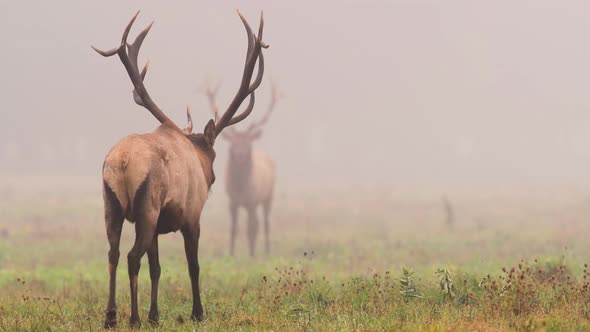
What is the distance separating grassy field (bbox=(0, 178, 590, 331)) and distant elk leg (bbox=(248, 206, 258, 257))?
1.07 ft

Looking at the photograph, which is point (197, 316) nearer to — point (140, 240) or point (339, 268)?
point (140, 240)

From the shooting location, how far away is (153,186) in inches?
252

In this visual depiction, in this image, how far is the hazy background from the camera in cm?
8206

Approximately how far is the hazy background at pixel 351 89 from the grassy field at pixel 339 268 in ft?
55.3

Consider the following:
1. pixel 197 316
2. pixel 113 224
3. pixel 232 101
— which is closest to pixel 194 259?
pixel 197 316

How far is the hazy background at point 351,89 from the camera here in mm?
82062

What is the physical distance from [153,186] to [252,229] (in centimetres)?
1162

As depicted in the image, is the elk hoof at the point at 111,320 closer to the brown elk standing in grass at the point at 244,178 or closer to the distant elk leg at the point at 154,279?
the distant elk leg at the point at 154,279

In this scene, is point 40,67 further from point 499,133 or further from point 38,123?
point 499,133

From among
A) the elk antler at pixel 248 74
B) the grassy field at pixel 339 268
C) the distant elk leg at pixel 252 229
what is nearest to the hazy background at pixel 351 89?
the grassy field at pixel 339 268

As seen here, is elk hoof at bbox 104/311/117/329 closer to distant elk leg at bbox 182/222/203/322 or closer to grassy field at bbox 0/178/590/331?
grassy field at bbox 0/178/590/331

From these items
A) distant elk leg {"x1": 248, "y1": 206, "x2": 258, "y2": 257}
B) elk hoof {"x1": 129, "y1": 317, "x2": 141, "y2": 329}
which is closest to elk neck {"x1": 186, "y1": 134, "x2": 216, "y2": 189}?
elk hoof {"x1": 129, "y1": 317, "x2": 141, "y2": 329}

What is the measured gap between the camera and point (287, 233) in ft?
72.1

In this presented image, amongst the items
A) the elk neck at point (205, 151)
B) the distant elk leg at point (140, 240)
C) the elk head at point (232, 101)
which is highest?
the elk head at point (232, 101)
